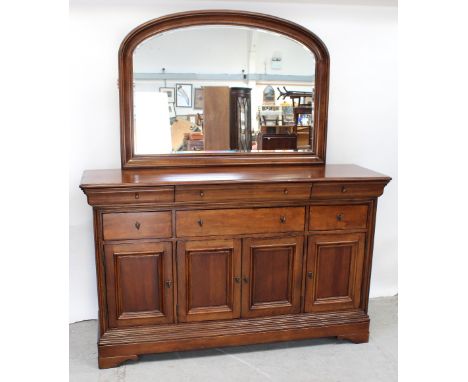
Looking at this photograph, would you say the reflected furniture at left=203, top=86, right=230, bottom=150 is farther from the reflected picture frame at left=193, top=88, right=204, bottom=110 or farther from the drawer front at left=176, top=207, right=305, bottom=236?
the drawer front at left=176, top=207, right=305, bottom=236

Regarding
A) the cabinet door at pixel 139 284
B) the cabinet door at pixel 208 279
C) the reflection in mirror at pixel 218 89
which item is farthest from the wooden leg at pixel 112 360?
the reflection in mirror at pixel 218 89

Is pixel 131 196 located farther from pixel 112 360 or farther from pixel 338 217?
pixel 338 217

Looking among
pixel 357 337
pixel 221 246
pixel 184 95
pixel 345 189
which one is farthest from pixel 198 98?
pixel 357 337

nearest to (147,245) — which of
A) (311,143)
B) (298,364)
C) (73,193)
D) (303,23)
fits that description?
(73,193)

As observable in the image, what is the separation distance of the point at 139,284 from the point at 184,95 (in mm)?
1131

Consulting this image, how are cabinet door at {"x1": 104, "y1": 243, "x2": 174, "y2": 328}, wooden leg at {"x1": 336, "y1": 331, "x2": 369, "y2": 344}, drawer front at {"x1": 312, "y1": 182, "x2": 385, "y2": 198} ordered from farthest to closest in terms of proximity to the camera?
wooden leg at {"x1": 336, "y1": 331, "x2": 369, "y2": 344} < drawer front at {"x1": 312, "y1": 182, "x2": 385, "y2": 198} < cabinet door at {"x1": 104, "y1": 243, "x2": 174, "y2": 328}

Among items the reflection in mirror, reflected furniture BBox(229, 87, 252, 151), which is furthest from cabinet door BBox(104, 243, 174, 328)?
reflected furniture BBox(229, 87, 252, 151)

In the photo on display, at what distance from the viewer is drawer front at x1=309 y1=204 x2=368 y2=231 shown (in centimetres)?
245

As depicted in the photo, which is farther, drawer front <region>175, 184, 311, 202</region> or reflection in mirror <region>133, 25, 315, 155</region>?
reflection in mirror <region>133, 25, 315, 155</region>

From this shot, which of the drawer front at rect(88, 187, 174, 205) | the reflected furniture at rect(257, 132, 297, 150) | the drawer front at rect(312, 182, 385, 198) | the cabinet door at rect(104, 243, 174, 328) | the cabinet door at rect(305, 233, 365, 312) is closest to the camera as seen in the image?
the drawer front at rect(88, 187, 174, 205)

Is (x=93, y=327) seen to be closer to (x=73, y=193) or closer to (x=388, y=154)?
(x=73, y=193)

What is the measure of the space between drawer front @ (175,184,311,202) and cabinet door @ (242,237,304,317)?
0.83 ft

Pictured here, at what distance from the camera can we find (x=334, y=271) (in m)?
2.55

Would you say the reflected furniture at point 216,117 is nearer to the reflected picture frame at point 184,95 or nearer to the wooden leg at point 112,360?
the reflected picture frame at point 184,95
